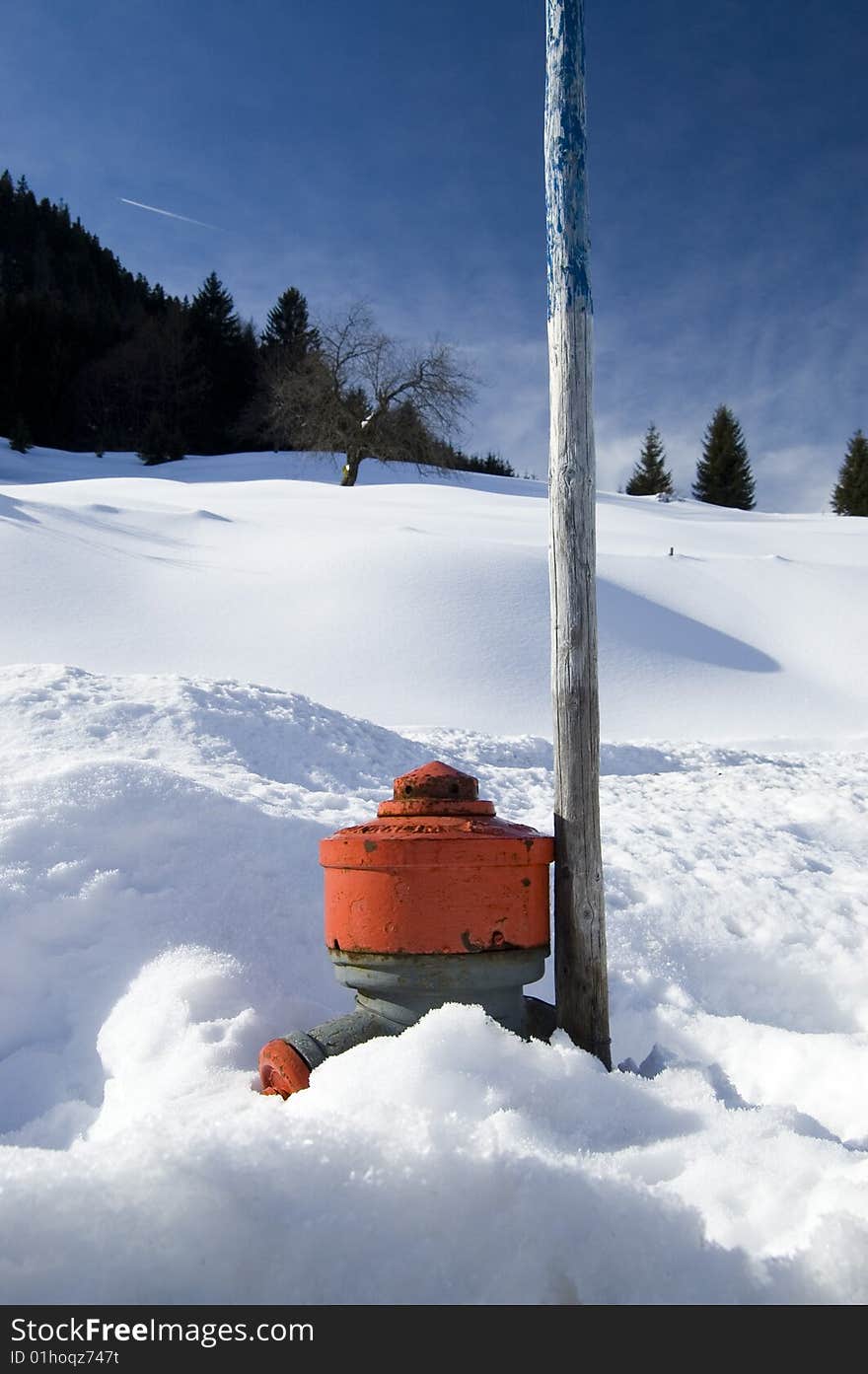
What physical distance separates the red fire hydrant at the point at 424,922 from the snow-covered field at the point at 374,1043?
0.21m

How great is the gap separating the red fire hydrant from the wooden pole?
19 cm

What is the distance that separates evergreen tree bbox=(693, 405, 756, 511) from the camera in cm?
4881

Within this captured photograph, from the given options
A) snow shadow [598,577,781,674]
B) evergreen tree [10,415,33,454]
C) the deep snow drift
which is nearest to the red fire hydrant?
the deep snow drift

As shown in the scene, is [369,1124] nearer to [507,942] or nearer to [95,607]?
[507,942]

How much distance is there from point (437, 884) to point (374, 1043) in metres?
0.44

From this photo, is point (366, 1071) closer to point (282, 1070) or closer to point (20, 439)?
point (282, 1070)

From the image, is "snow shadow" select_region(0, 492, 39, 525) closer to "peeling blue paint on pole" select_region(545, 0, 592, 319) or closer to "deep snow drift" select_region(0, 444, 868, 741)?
"deep snow drift" select_region(0, 444, 868, 741)

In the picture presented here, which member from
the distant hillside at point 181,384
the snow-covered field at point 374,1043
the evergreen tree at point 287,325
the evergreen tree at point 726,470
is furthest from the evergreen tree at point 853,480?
the snow-covered field at point 374,1043

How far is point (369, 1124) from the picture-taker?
2.12 meters

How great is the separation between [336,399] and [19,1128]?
2632 cm

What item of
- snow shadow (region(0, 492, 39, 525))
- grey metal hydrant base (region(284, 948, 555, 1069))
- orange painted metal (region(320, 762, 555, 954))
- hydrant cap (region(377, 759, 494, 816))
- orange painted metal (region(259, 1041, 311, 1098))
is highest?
snow shadow (region(0, 492, 39, 525))

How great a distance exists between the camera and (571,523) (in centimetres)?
316

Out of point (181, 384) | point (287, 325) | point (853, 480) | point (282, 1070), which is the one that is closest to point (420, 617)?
point (282, 1070)
